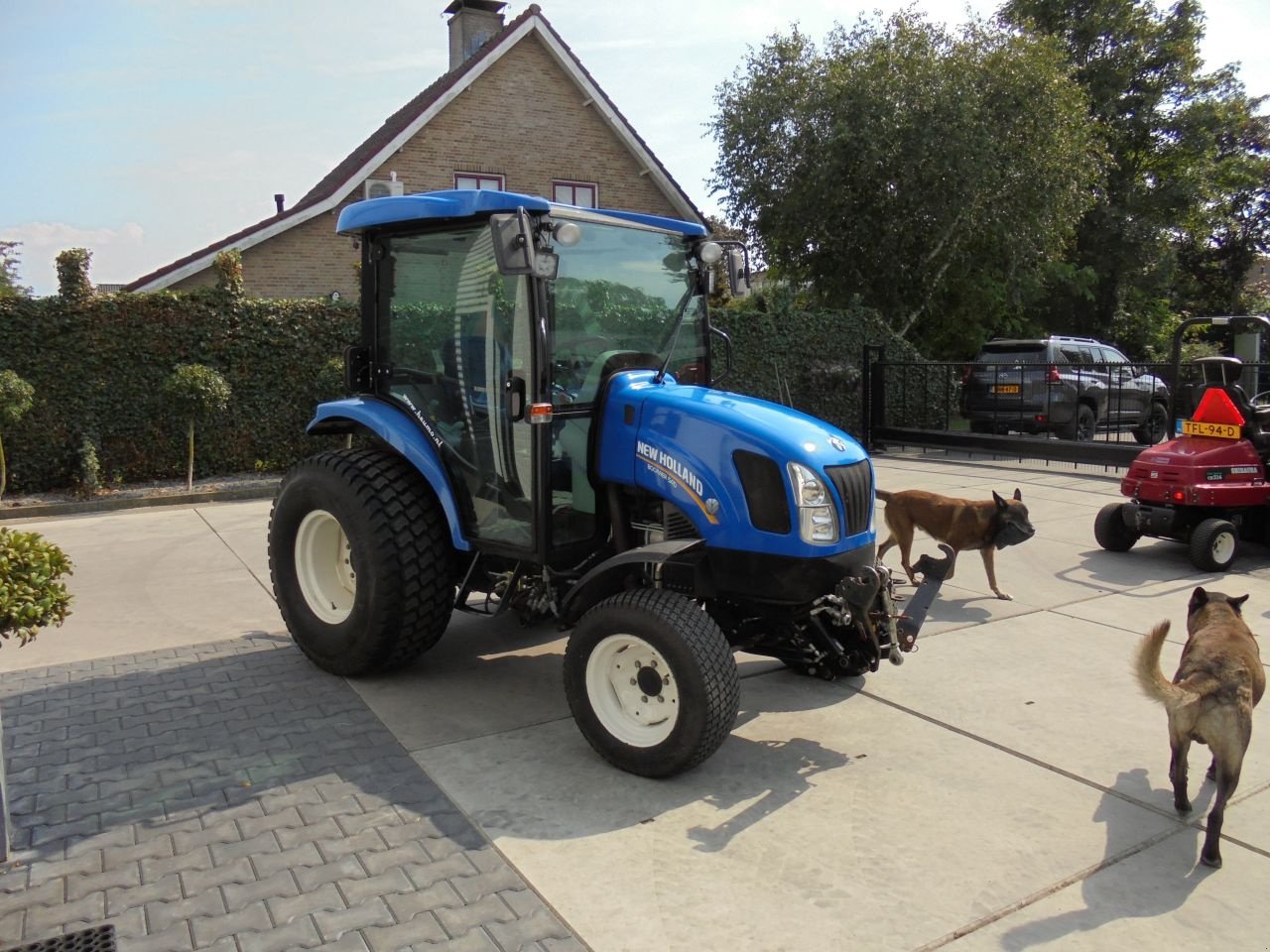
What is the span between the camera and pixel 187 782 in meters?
3.79

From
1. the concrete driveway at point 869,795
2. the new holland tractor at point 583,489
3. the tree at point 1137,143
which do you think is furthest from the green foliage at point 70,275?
the tree at point 1137,143

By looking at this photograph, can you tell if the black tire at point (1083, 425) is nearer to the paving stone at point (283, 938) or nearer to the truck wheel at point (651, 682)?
the truck wheel at point (651, 682)

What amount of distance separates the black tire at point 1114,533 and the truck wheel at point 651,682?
5640 mm

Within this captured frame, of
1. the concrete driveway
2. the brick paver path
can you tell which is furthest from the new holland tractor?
the brick paver path

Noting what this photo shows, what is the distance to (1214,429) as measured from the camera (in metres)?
7.77

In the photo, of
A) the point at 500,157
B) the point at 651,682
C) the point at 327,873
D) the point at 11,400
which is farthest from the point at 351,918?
the point at 500,157

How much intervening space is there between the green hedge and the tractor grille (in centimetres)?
937

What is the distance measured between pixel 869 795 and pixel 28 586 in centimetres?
316

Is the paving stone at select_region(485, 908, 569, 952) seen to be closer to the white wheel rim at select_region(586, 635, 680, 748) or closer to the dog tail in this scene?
the white wheel rim at select_region(586, 635, 680, 748)

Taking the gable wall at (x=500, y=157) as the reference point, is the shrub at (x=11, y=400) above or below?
below

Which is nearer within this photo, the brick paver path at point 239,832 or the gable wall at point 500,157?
the brick paver path at point 239,832

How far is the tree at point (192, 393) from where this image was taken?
1122 centimetres

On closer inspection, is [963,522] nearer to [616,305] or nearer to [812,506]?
[812,506]

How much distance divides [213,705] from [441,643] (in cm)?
135
